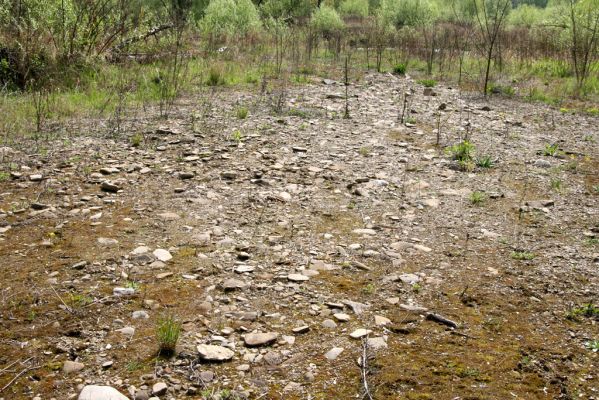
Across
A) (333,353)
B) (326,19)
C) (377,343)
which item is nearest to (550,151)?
(377,343)

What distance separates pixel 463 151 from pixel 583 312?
3619 mm

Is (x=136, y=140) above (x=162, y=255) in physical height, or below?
above

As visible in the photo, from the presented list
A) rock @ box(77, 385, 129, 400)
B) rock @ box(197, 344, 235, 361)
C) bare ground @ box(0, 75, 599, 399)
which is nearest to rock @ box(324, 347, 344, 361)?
bare ground @ box(0, 75, 599, 399)

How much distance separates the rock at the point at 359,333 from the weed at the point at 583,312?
1.55m

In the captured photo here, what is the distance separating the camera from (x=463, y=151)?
7203mm

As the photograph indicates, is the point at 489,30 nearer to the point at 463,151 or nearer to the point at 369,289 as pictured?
the point at 463,151

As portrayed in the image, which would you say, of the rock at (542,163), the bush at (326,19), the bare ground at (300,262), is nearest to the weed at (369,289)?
the bare ground at (300,262)

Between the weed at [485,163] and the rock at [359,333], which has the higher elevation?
the weed at [485,163]

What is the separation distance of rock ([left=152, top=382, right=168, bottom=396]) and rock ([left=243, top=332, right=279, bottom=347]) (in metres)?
0.62

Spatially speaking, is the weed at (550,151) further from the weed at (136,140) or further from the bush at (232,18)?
the bush at (232,18)

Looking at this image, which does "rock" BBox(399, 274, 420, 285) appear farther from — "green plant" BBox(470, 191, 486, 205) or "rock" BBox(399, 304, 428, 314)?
"green plant" BBox(470, 191, 486, 205)

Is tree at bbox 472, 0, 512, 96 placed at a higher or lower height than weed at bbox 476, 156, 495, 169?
higher

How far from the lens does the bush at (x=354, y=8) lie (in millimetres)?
44531

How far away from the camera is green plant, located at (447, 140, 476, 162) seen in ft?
23.4
